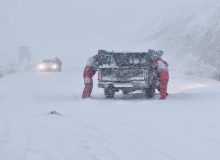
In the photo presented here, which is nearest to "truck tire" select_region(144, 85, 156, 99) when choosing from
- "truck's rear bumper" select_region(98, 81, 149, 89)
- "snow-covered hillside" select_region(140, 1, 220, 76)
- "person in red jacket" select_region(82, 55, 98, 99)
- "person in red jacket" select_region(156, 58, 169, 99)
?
"person in red jacket" select_region(156, 58, 169, 99)

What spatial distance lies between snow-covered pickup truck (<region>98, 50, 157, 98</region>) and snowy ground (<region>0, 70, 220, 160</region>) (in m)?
1.49

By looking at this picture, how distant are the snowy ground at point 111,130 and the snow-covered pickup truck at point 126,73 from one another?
1.49m

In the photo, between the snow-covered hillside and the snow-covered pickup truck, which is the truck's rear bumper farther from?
the snow-covered hillside

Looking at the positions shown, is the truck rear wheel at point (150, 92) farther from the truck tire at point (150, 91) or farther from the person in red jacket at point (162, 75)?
the person in red jacket at point (162, 75)

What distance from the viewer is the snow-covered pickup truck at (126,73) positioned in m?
20.4

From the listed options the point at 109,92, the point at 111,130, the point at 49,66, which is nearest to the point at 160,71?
the point at 109,92

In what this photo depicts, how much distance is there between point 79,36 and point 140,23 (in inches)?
530

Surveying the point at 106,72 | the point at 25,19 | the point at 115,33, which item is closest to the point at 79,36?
the point at 115,33

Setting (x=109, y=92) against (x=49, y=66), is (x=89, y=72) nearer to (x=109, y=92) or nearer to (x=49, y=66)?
(x=109, y=92)

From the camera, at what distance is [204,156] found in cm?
899

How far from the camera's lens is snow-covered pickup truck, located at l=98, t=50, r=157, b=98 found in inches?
802

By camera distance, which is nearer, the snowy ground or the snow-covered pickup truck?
the snowy ground

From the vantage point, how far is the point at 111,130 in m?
12.1

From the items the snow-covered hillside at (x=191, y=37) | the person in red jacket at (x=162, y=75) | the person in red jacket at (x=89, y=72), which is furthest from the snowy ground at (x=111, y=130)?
the snow-covered hillside at (x=191, y=37)
